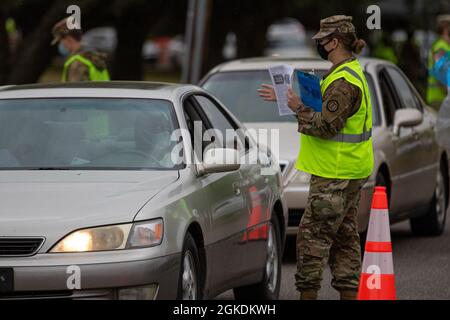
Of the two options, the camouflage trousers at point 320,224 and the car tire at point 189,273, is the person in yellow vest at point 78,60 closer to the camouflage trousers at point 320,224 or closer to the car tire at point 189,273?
the camouflage trousers at point 320,224

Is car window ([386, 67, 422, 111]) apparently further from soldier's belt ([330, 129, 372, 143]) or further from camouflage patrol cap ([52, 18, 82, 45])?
soldier's belt ([330, 129, 372, 143])

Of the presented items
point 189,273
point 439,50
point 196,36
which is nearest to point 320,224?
point 189,273

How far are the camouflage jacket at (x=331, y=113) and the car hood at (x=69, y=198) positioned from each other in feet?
3.18

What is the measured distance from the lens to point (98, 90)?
8797 mm

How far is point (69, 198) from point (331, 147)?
1903mm

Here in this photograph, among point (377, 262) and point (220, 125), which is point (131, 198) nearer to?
point (377, 262)

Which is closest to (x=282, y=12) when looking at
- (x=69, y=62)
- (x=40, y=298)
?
(x=69, y=62)

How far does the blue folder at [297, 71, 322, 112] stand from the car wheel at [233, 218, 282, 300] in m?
1.23

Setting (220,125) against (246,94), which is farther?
(246,94)

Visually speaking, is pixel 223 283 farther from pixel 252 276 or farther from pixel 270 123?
pixel 270 123

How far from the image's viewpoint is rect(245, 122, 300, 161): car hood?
1189cm

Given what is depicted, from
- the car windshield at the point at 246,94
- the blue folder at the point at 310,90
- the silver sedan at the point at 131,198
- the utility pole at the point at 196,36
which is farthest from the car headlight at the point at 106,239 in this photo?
the utility pole at the point at 196,36

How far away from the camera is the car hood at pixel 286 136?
11891 mm

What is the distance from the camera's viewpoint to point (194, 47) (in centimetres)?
2022
